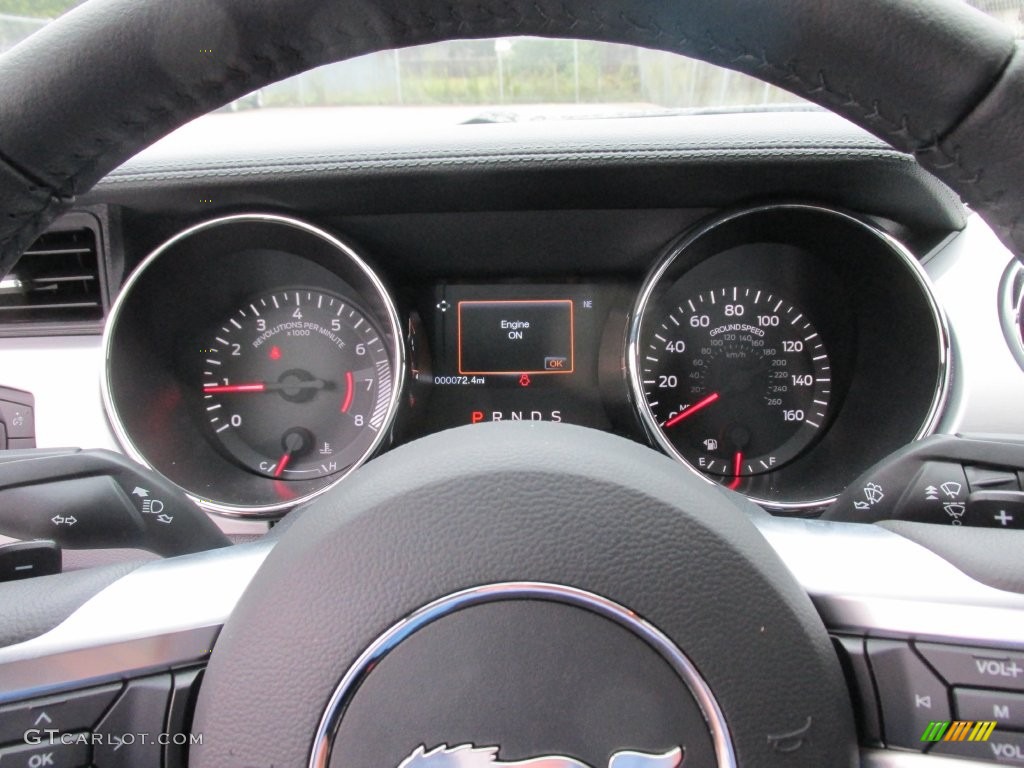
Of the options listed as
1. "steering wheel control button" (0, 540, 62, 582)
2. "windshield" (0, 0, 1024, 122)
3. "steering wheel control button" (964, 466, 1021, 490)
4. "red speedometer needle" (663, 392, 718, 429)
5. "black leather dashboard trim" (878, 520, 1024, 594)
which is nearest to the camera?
"black leather dashboard trim" (878, 520, 1024, 594)

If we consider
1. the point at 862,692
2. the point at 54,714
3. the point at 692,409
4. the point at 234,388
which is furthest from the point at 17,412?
the point at 862,692

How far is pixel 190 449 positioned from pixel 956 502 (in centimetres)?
188

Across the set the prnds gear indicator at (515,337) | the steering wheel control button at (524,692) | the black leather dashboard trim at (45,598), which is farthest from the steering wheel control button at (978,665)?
Answer: the prnds gear indicator at (515,337)

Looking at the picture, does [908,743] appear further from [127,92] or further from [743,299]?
[743,299]

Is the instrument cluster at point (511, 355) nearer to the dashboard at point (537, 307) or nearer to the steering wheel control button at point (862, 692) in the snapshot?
the dashboard at point (537, 307)

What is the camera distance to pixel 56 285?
2.29m

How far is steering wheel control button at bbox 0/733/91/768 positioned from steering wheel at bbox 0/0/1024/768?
127mm

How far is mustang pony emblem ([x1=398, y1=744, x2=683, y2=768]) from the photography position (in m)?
0.84

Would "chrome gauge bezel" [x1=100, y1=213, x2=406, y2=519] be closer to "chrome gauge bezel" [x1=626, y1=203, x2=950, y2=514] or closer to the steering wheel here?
"chrome gauge bezel" [x1=626, y1=203, x2=950, y2=514]

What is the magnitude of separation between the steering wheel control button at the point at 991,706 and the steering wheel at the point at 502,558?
5.1 inches

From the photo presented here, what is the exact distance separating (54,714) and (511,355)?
172 cm

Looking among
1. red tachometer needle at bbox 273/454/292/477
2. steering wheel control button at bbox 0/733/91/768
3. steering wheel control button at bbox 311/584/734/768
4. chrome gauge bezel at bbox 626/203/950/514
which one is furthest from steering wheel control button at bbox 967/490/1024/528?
red tachometer needle at bbox 273/454/292/477

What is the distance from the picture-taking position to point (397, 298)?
95.0 inches

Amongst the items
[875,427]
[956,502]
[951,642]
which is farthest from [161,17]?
[875,427]
